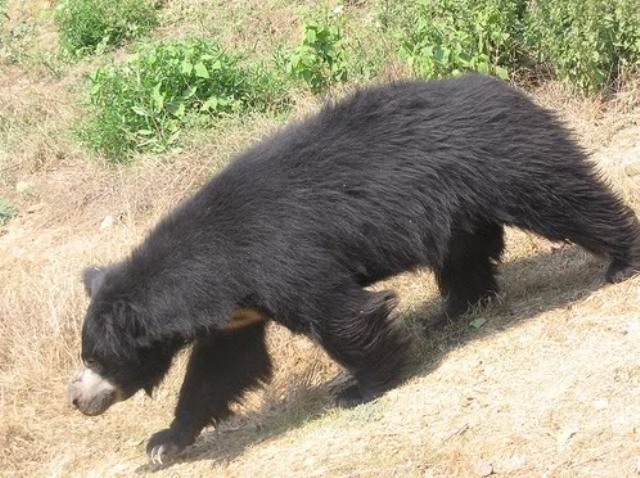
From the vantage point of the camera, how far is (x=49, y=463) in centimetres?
620

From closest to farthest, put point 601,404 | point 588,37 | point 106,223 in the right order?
1. point 601,404
2. point 588,37
3. point 106,223

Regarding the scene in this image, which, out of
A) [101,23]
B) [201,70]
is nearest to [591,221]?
[201,70]

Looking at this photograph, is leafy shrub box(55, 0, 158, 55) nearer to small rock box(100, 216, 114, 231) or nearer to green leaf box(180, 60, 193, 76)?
green leaf box(180, 60, 193, 76)

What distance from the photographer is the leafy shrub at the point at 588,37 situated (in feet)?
25.9

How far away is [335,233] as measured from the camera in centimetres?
550

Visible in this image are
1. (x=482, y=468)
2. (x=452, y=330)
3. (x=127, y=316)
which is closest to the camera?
(x=482, y=468)

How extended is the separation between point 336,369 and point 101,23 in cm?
669

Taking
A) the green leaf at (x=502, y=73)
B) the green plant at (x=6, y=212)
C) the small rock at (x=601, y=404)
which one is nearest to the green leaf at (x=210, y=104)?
the green plant at (x=6, y=212)

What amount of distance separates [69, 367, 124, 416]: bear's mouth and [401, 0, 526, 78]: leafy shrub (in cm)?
408

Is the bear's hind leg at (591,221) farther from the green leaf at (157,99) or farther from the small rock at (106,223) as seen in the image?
the green leaf at (157,99)

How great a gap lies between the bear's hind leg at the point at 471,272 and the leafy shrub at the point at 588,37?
2325 millimetres

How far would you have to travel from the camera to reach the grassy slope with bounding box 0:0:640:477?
484 centimetres

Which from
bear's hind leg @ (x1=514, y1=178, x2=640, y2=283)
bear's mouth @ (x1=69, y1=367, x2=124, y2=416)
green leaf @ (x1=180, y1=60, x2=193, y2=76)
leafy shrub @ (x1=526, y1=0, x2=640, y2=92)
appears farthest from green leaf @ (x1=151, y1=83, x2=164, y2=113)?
bear's hind leg @ (x1=514, y1=178, x2=640, y2=283)

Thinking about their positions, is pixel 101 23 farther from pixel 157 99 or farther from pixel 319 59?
pixel 319 59
